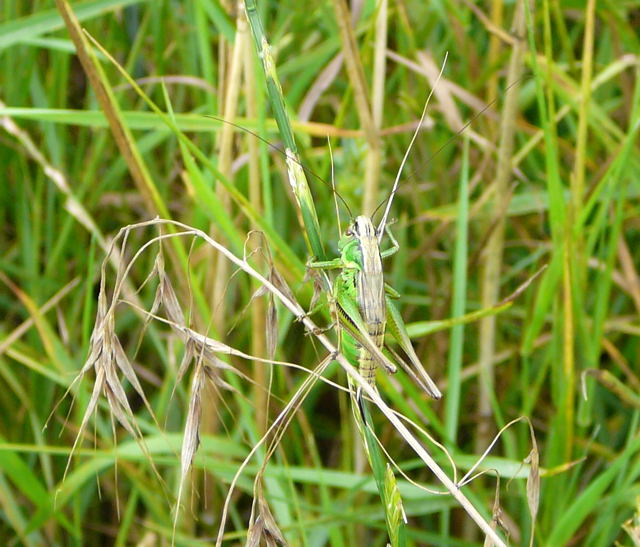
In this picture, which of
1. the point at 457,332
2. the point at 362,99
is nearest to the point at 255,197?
the point at 362,99

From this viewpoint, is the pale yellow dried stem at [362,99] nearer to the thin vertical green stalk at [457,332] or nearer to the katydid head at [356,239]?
the thin vertical green stalk at [457,332]

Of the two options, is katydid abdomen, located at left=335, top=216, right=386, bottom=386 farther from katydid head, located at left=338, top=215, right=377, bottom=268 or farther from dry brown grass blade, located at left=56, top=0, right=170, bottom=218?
dry brown grass blade, located at left=56, top=0, right=170, bottom=218

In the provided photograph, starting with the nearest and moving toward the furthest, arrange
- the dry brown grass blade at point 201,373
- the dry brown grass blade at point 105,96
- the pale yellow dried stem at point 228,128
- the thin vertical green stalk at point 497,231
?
the dry brown grass blade at point 201,373 < the dry brown grass blade at point 105,96 < the pale yellow dried stem at point 228,128 < the thin vertical green stalk at point 497,231

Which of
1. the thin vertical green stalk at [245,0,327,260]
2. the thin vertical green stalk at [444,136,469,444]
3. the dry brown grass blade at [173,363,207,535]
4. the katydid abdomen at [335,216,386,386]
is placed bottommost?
the thin vertical green stalk at [444,136,469,444]

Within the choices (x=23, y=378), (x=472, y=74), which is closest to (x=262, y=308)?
(x=23, y=378)

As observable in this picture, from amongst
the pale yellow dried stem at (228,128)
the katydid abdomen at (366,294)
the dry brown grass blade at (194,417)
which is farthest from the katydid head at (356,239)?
the pale yellow dried stem at (228,128)

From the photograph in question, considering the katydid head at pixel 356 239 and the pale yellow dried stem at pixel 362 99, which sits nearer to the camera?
the katydid head at pixel 356 239

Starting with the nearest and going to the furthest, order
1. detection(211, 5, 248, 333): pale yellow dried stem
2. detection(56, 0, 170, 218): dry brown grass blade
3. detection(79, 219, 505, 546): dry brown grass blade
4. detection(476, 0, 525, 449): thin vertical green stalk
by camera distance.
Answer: detection(79, 219, 505, 546): dry brown grass blade → detection(56, 0, 170, 218): dry brown grass blade → detection(211, 5, 248, 333): pale yellow dried stem → detection(476, 0, 525, 449): thin vertical green stalk

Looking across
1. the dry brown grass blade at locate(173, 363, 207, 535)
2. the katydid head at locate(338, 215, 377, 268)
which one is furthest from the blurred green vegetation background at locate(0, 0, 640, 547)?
the dry brown grass blade at locate(173, 363, 207, 535)
